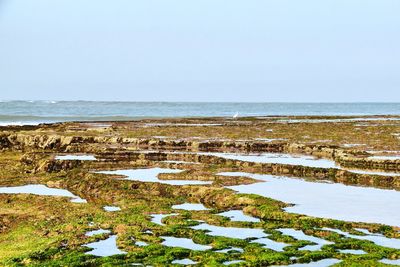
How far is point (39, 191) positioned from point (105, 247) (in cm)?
1311

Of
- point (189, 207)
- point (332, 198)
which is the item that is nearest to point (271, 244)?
point (189, 207)

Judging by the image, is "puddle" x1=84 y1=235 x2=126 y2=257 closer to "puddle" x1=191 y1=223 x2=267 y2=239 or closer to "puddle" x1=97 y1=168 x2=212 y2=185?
"puddle" x1=191 y1=223 x2=267 y2=239

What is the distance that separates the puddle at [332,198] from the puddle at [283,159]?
20.2 ft

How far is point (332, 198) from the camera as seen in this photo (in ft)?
86.5

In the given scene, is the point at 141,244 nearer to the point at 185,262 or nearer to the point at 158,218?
the point at 185,262

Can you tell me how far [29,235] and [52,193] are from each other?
9803 millimetres

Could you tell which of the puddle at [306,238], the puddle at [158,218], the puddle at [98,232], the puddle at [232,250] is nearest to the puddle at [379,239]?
the puddle at [306,238]

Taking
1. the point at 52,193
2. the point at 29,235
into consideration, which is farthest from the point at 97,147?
the point at 29,235

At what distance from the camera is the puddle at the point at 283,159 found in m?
38.8

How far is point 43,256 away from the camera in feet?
53.0

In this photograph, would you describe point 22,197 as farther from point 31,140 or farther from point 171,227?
point 31,140

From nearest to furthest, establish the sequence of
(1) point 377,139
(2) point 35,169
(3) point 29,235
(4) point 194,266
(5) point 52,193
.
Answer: (4) point 194,266
(3) point 29,235
(5) point 52,193
(2) point 35,169
(1) point 377,139

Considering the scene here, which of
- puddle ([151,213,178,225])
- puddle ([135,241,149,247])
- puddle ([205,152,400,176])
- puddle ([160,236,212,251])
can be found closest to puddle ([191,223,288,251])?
puddle ([160,236,212,251])

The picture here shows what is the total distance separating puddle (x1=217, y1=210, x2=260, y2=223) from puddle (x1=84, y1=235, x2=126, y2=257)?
5371 millimetres
